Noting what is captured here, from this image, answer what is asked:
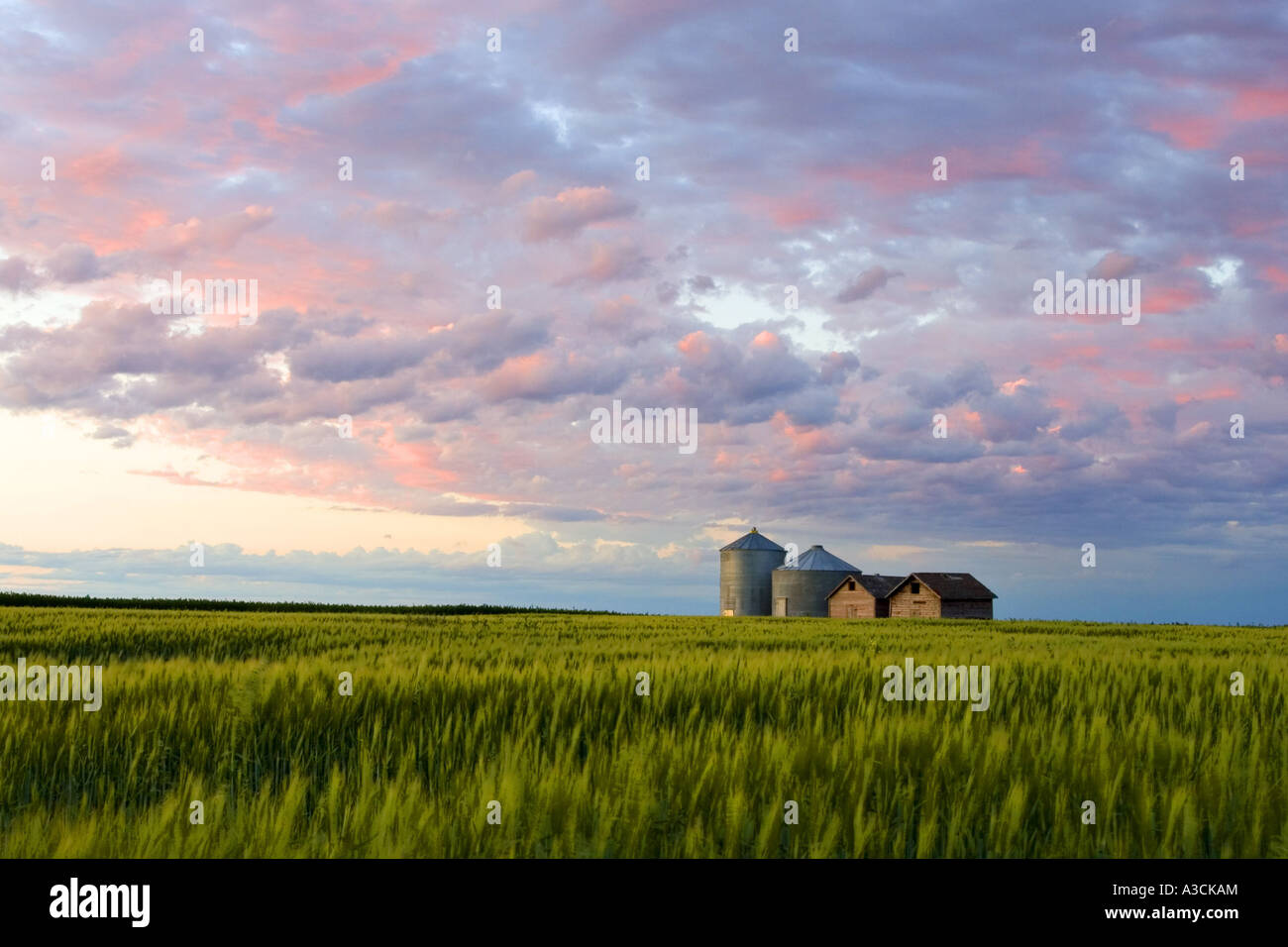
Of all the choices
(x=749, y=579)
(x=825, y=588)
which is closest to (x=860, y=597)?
(x=825, y=588)

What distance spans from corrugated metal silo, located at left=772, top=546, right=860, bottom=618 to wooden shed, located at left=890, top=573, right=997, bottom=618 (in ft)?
12.5

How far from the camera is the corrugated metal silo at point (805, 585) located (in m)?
63.0

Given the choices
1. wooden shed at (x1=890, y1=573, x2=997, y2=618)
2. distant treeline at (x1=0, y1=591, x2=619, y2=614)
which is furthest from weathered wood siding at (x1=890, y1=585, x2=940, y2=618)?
distant treeline at (x1=0, y1=591, x2=619, y2=614)

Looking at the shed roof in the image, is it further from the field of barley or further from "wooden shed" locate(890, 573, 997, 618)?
the field of barley

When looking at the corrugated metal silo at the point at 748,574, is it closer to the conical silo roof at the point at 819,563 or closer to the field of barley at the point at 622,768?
the conical silo roof at the point at 819,563

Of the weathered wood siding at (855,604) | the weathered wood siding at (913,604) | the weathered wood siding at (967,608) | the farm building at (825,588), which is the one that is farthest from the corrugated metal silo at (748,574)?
the weathered wood siding at (967,608)

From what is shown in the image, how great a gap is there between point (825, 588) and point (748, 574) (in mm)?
5535

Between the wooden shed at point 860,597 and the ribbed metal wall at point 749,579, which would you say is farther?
the ribbed metal wall at point 749,579

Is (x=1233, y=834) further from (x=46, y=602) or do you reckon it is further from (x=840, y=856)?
(x=46, y=602)

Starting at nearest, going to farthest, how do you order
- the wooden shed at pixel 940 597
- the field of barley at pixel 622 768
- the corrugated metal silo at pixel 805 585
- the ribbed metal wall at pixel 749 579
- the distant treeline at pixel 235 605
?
the field of barley at pixel 622 768
the distant treeline at pixel 235 605
the wooden shed at pixel 940 597
the corrugated metal silo at pixel 805 585
the ribbed metal wall at pixel 749 579

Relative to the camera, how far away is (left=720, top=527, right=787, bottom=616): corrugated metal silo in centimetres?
6538

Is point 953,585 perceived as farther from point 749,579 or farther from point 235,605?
point 235,605

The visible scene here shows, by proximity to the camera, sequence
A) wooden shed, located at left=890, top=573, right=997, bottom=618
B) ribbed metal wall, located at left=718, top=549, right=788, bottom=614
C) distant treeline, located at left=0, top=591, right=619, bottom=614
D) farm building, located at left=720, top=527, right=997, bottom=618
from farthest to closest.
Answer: ribbed metal wall, located at left=718, top=549, right=788, bottom=614 → farm building, located at left=720, top=527, right=997, bottom=618 → wooden shed, located at left=890, top=573, right=997, bottom=618 → distant treeline, located at left=0, top=591, right=619, bottom=614
